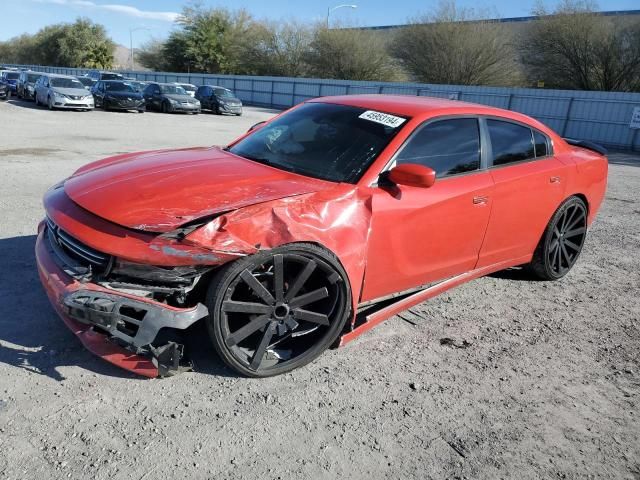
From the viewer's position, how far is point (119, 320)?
2594mm

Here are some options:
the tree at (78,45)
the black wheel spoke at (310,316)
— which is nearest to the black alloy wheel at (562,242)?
the black wheel spoke at (310,316)

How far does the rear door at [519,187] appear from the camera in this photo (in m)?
4.12

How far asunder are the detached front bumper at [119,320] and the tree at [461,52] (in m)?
37.0

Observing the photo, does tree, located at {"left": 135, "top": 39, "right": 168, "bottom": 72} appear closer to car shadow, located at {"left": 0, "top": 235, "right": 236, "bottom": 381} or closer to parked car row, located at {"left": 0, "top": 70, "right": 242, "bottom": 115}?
parked car row, located at {"left": 0, "top": 70, "right": 242, "bottom": 115}

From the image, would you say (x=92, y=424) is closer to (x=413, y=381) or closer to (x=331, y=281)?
(x=331, y=281)

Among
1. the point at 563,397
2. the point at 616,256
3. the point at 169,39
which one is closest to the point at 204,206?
the point at 563,397

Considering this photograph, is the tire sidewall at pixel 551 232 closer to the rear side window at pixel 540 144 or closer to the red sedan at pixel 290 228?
the red sedan at pixel 290 228

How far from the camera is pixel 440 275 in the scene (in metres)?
3.89

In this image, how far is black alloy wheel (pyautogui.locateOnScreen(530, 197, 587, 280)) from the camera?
4758 mm

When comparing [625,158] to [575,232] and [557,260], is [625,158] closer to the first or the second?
[575,232]

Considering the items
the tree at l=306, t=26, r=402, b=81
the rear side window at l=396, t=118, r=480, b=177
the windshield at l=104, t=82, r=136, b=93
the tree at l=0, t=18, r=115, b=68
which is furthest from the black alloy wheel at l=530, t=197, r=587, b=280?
the tree at l=0, t=18, r=115, b=68

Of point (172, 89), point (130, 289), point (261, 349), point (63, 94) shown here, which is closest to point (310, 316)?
point (261, 349)

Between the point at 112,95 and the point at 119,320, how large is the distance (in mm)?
23740

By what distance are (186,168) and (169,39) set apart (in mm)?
68021
